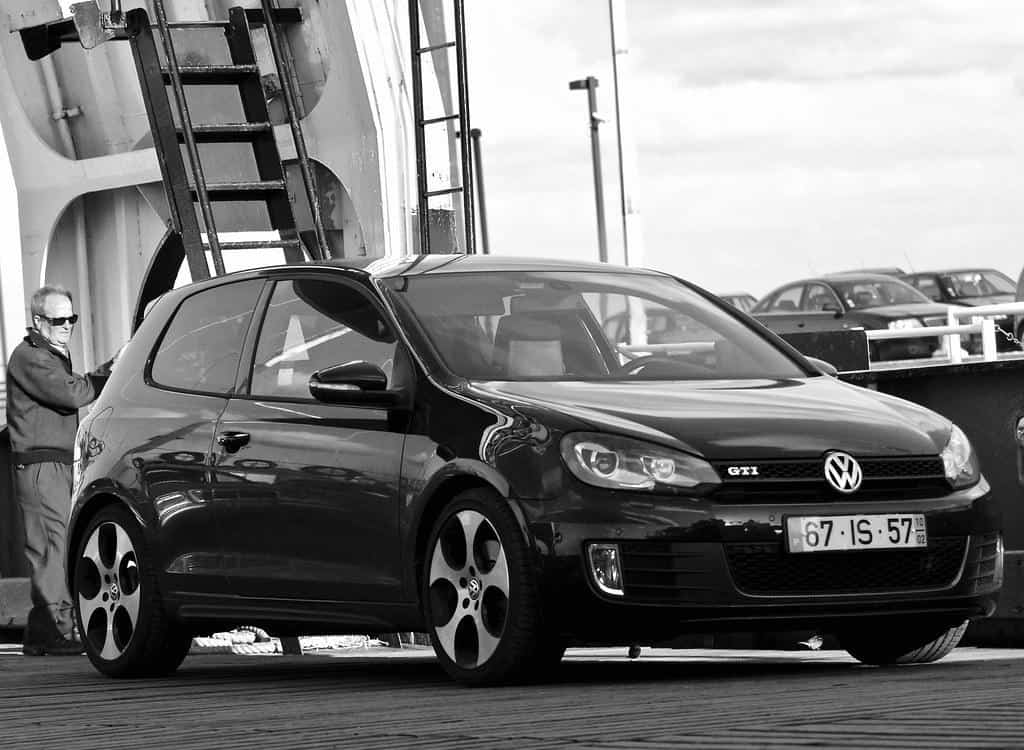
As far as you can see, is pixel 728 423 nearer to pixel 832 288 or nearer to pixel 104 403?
pixel 104 403

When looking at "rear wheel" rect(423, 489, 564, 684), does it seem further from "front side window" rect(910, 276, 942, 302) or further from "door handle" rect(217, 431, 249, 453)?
"front side window" rect(910, 276, 942, 302)

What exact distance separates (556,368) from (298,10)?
6652 millimetres

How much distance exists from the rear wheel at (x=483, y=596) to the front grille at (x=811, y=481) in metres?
0.70

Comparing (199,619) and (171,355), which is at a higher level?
(171,355)

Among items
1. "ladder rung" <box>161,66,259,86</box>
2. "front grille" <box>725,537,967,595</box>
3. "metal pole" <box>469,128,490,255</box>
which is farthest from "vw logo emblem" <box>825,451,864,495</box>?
"metal pole" <box>469,128,490,255</box>

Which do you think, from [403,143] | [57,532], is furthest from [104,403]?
[403,143]

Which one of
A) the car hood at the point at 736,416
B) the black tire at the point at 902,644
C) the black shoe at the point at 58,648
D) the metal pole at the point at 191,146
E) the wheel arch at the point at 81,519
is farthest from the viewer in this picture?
the metal pole at the point at 191,146

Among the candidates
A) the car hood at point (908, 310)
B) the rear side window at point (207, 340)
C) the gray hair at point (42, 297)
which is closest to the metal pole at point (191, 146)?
the gray hair at point (42, 297)

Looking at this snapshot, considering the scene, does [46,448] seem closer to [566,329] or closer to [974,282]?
[566,329]

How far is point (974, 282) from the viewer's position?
40.3m

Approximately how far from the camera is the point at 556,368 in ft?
28.6

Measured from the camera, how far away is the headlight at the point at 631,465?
7715mm

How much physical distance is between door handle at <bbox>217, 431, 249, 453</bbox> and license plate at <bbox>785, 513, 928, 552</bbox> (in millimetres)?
2332

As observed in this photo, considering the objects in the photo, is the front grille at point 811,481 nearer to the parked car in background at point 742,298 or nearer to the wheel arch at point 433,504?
the wheel arch at point 433,504
